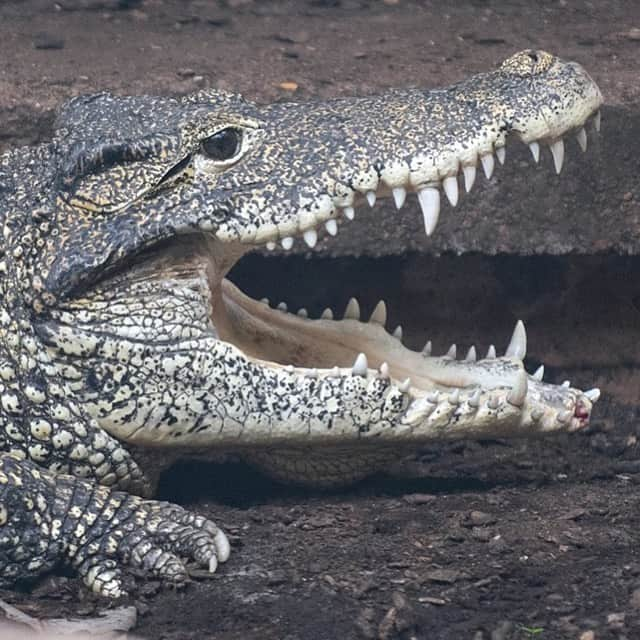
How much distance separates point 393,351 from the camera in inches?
191

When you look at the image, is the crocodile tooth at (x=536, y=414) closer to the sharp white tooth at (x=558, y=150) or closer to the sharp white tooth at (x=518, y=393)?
the sharp white tooth at (x=518, y=393)

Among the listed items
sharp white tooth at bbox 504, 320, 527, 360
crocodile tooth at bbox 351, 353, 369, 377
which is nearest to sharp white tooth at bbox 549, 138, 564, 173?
sharp white tooth at bbox 504, 320, 527, 360

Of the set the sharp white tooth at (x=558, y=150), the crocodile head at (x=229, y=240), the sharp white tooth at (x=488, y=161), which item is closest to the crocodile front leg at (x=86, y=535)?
the crocodile head at (x=229, y=240)

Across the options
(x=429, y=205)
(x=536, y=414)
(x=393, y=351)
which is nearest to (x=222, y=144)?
(x=429, y=205)

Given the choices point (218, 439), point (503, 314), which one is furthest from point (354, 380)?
point (503, 314)

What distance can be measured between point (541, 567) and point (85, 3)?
161 inches

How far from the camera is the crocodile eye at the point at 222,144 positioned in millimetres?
4453

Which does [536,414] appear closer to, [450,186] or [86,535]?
[450,186]

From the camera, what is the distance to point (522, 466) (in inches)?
204

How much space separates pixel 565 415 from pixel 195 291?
1.25 meters

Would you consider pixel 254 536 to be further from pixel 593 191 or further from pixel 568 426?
pixel 593 191

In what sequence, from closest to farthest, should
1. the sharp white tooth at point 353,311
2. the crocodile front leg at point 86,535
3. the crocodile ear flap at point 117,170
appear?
the crocodile front leg at point 86,535 < the crocodile ear flap at point 117,170 < the sharp white tooth at point 353,311

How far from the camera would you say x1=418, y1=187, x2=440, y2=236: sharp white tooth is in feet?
14.0

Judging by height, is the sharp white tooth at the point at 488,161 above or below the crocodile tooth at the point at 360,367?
above
